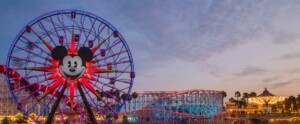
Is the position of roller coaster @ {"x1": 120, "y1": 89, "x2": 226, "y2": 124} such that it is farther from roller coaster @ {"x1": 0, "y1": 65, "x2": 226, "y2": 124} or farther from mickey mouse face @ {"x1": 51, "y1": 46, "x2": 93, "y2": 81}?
mickey mouse face @ {"x1": 51, "y1": 46, "x2": 93, "y2": 81}

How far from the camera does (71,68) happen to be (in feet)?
87.4

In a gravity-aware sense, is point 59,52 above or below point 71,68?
above

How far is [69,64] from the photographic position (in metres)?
26.6

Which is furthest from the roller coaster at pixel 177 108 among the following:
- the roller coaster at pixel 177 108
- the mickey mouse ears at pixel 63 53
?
the mickey mouse ears at pixel 63 53

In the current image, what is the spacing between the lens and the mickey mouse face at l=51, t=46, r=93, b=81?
87.0ft

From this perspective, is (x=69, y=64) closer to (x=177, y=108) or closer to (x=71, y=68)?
(x=71, y=68)

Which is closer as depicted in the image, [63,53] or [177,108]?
[63,53]

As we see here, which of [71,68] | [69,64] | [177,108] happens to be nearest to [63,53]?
[69,64]

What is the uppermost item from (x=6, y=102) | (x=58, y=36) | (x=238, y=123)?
(x=58, y=36)

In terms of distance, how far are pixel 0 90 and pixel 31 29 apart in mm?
36154

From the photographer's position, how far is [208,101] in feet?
240

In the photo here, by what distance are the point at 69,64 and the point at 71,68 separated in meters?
0.32

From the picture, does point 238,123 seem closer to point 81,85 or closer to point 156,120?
point 156,120

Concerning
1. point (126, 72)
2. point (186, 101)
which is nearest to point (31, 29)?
point (126, 72)
